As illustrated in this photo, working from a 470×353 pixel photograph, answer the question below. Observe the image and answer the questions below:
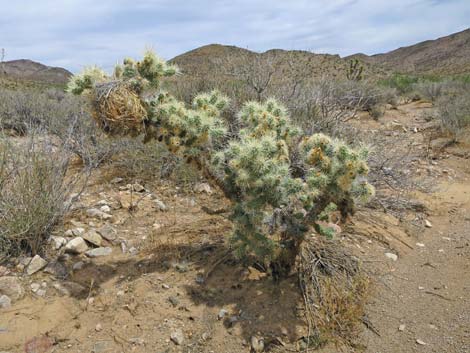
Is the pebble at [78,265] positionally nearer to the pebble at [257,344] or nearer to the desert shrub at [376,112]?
the pebble at [257,344]

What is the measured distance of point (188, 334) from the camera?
269cm

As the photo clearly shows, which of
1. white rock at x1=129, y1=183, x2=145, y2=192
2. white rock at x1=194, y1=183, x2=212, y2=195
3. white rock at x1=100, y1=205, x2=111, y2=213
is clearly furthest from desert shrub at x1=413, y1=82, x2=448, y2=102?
white rock at x1=100, y1=205, x2=111, y2=213

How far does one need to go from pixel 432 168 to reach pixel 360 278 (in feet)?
12.6

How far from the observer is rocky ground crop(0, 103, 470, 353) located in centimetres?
264

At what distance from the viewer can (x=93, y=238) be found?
355 centimetres

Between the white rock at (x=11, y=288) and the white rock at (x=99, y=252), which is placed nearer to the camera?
the white rock at (x=11, y=288)

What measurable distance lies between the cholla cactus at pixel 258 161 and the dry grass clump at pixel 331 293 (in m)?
0.22

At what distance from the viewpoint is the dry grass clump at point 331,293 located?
8.82 feet

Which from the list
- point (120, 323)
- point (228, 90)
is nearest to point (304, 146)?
point (120, 323)

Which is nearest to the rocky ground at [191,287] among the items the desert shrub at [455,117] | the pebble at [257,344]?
the pebble at [257,344]

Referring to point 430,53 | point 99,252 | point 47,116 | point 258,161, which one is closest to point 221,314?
point 258,161

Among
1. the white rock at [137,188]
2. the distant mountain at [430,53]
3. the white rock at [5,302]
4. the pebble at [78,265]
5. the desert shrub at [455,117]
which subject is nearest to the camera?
the white rock at [5,302]

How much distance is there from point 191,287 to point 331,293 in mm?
1058

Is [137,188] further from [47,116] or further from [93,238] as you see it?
[47,116]
